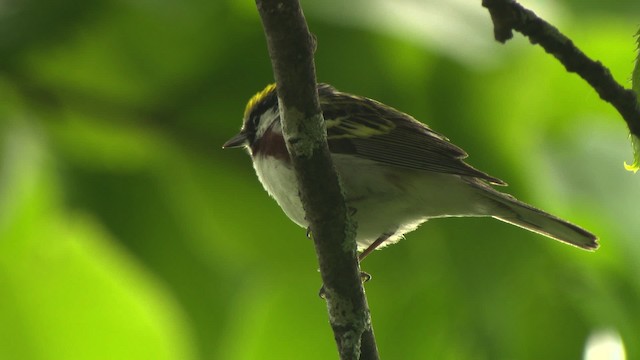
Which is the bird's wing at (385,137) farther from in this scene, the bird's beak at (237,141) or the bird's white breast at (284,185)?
the bird's beak at (237,141)

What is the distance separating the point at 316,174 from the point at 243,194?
1.94 m

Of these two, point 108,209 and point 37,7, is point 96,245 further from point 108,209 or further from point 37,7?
point 37,7

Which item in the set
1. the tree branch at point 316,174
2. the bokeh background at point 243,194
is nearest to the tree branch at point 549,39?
the tree branch at point 316,174

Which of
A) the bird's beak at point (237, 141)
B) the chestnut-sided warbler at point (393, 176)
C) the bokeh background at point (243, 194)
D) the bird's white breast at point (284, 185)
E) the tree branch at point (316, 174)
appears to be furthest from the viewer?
the bird's beak at point (237, 141)

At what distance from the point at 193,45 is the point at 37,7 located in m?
0.58

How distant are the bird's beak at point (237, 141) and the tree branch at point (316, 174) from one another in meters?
1.50

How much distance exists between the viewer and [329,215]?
240 centimetres

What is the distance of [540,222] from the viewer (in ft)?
11.5

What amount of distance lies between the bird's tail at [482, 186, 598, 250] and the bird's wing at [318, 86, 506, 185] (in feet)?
0.49

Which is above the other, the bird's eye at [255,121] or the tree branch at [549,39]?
the bird's eye at [255,121]

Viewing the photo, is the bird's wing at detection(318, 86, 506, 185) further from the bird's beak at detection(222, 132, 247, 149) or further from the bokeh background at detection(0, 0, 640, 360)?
the bird's beak at detection(222, 132, 247, 149)

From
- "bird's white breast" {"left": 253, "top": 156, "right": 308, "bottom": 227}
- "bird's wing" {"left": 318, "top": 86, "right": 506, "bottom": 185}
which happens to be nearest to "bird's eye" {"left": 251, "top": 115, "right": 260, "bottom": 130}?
"bird's wing" {"left": 318, "top": 86, "right": 506, "bottom": 185}

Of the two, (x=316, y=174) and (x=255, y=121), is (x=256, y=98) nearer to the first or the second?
(x=255, y=121)

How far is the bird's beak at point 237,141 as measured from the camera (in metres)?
3.97
